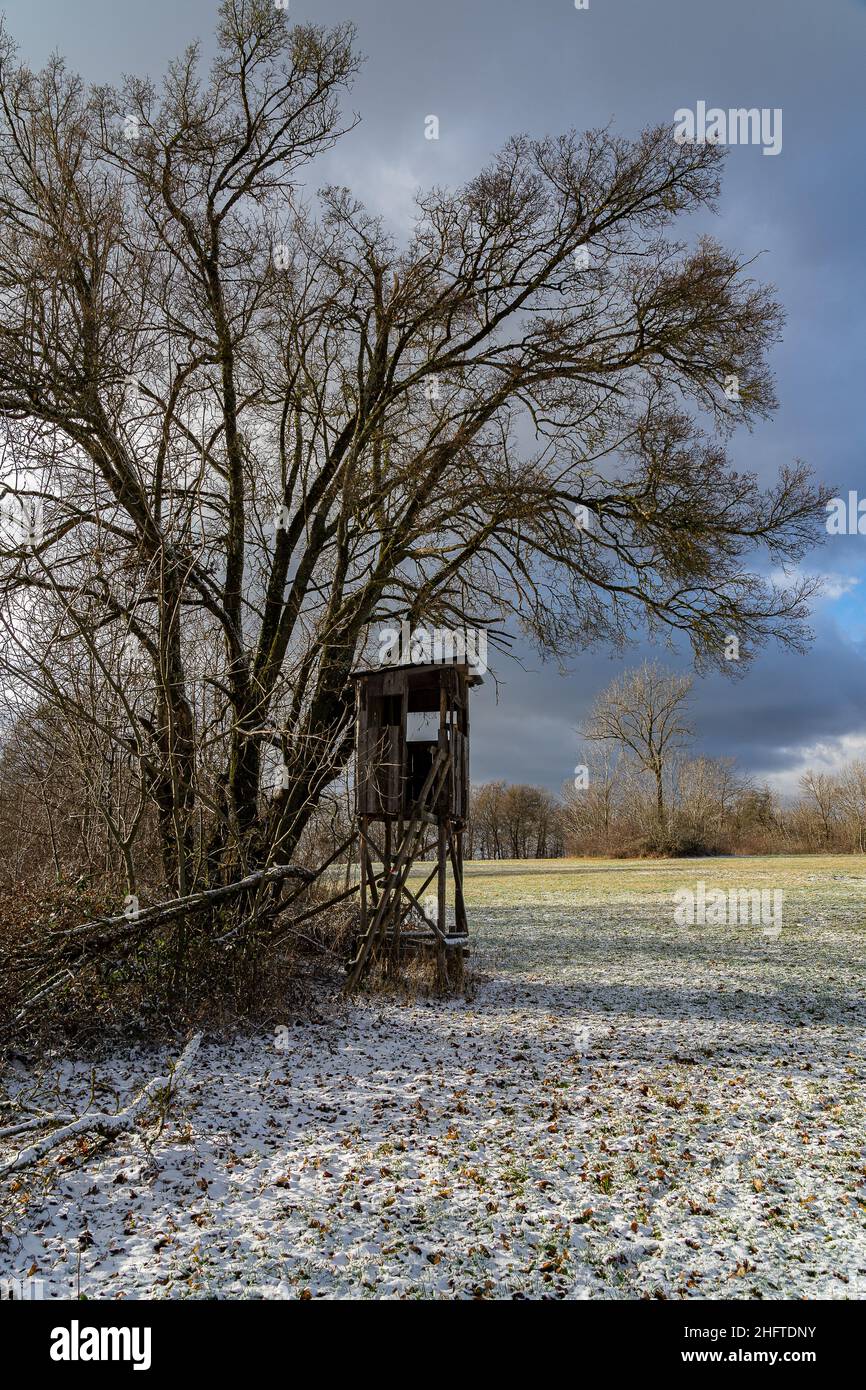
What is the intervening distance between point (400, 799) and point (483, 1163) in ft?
18.1

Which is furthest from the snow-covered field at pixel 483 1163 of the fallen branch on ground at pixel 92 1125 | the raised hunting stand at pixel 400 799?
the raised hunting stand at pixel 400 799

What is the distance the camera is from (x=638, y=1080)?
7051 mm

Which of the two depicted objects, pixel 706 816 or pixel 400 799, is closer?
pixel 400 799

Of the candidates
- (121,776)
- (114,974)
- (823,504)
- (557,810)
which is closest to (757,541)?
(823,504)

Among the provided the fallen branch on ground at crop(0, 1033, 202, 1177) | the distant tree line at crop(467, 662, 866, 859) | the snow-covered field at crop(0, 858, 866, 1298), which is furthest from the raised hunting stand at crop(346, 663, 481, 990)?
the distant tree line at crop(467, 662, 866, 859)

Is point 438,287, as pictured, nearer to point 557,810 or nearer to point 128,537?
point 128,537

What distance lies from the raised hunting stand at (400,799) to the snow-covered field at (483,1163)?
1.09 meters

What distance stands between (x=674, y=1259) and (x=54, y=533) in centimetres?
942

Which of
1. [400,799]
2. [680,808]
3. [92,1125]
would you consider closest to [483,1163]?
[92,1125]

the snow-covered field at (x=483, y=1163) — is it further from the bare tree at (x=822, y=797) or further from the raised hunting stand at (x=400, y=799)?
the bare tree at (x=822, y=797)

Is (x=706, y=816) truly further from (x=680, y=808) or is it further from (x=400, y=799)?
(x=400, y=799)

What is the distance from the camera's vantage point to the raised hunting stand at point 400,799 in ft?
34.6

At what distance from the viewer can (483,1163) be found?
5.45 m
